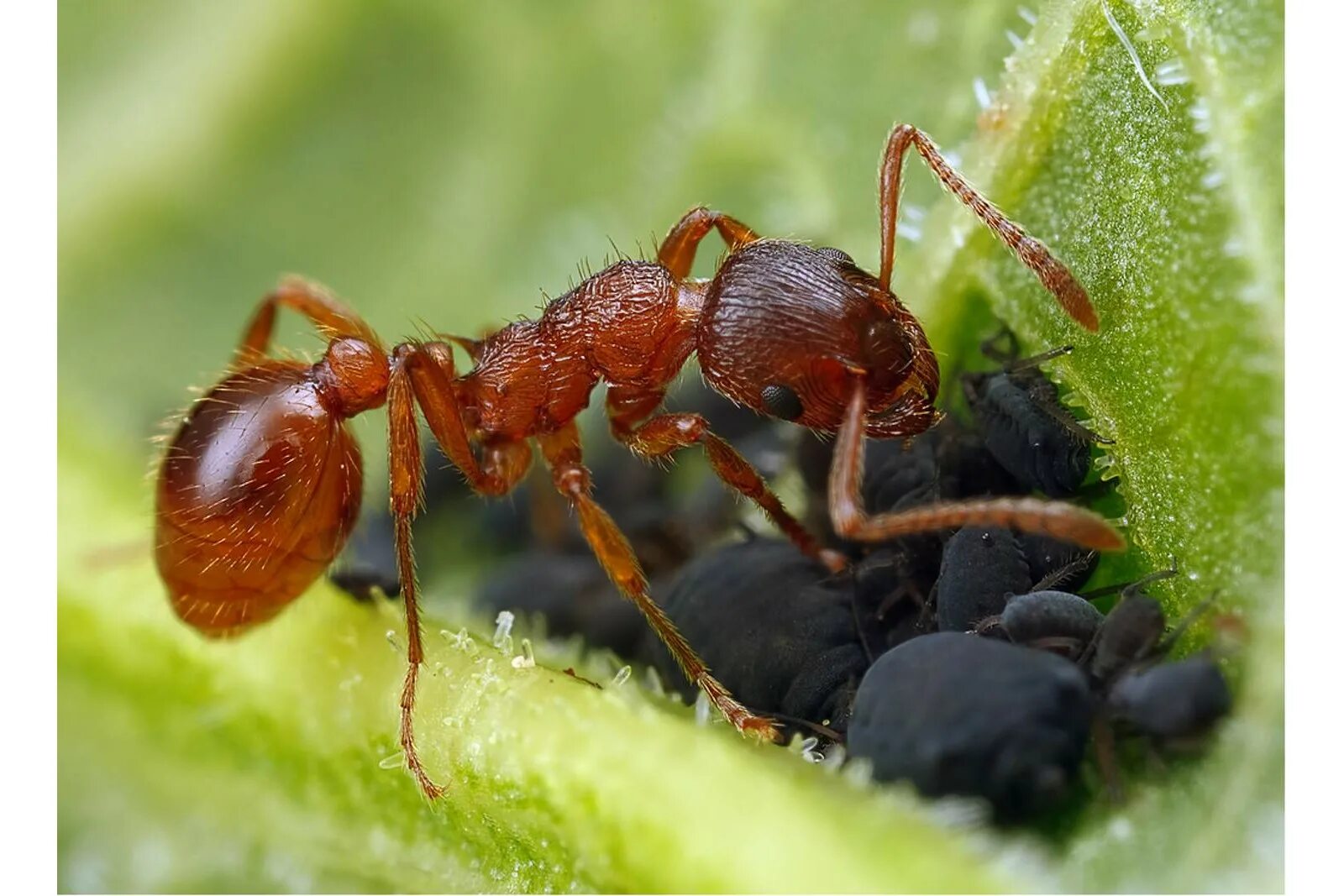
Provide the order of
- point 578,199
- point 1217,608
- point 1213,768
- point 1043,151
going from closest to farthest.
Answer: point 1213,768 → point 1217,608 → point 1043,151 → point 578,199

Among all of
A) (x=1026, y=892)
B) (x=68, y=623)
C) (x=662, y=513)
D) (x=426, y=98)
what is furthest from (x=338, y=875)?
(x=426, y=98)

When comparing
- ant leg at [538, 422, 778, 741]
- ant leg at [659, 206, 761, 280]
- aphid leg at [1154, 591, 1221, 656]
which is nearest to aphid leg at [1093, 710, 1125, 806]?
aphid leg at [1154, 591, 1221, 656]

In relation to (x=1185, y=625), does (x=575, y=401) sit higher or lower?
higher

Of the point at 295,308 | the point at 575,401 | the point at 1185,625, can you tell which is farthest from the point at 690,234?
the point at 1185,625

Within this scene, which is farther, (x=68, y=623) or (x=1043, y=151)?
(x=68, y=623)

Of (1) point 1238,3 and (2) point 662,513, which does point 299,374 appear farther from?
(1) point 1238,3

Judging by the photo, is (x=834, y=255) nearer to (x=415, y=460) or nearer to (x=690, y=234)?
(x=690, y=234)

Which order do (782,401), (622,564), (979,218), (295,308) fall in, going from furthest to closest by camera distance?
(295,308), (622,564), (782,401), (979,218)
